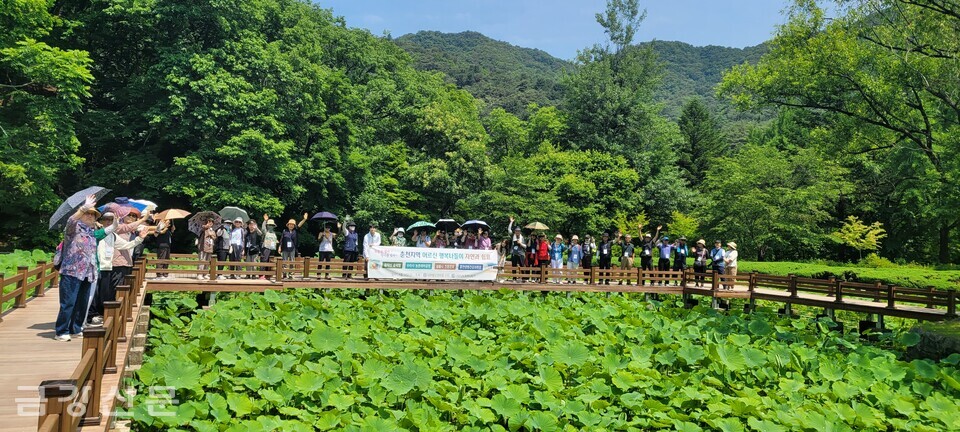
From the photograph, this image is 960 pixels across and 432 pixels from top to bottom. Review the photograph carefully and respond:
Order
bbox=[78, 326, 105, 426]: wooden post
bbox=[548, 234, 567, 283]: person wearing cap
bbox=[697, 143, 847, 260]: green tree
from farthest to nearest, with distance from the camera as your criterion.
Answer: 1. bbox=[697, 143, 847, 260]: green tree
2. bbox=[548, 234, 567, 283]: person wearing cap
3. bbox=[78, 326, 105, 426]: wooden post

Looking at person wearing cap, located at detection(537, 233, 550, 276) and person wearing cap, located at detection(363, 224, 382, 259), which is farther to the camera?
person wearing cap, located at detection(537, 233, 550, 276)

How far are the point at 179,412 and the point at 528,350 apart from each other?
187 inches

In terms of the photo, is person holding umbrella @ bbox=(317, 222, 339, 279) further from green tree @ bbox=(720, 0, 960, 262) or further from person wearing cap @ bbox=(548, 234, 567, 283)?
green tree @ bbox=(720, 0, 960, 262)

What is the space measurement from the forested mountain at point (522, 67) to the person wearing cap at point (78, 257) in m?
65.8

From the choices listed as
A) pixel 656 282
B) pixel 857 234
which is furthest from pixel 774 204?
pixel 656 282

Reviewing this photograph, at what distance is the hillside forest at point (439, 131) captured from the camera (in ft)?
64.8

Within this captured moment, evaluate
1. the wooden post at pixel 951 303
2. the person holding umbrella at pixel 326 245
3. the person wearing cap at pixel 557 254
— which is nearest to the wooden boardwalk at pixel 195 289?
the wooden post at pixel 951 303

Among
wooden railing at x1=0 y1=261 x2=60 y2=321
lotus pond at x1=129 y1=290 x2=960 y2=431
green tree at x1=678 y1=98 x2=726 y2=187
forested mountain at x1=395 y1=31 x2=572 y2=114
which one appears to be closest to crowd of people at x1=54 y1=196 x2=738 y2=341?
lotus pond at x1=129 y1=290 x2=960 y2=431

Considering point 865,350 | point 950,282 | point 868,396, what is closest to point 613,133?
point 950,282

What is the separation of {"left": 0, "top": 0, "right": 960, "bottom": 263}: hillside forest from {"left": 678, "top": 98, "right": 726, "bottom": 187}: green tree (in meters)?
0.87

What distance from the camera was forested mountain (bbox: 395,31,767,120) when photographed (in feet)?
272

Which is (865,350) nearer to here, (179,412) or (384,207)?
Result: (179,412)

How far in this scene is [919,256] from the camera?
35.9 m

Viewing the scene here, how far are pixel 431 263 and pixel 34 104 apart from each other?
14.3 metres
